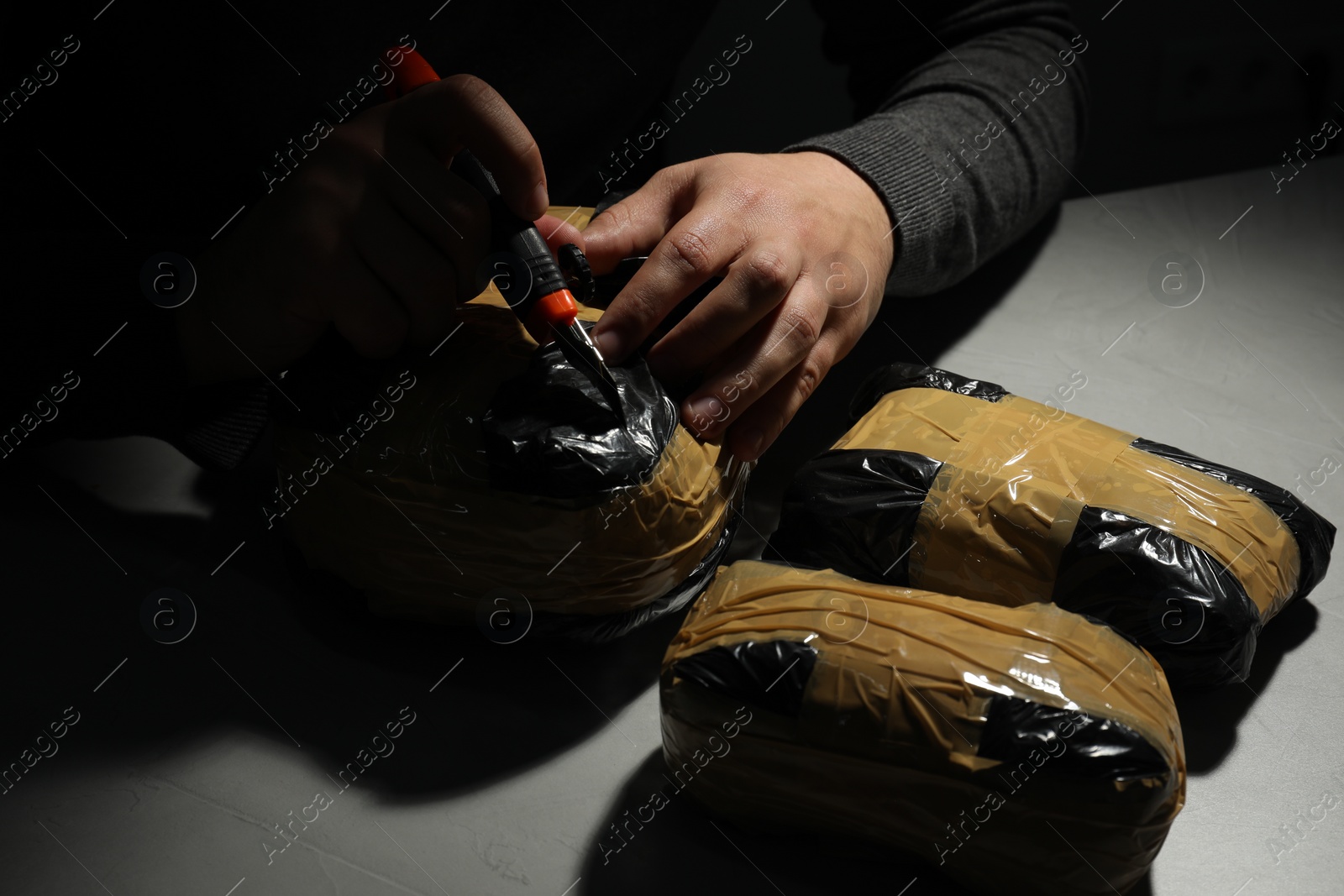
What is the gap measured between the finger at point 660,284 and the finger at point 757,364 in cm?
6

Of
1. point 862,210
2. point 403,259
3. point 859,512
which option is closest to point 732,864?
point 859,512

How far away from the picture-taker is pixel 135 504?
0.92 m

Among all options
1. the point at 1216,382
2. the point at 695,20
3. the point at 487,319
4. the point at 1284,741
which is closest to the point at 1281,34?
the point at 1216,382

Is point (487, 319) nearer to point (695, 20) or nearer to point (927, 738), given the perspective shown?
point (927, 738)

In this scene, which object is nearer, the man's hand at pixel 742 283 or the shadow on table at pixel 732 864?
the shadow on table at pixel 732 864

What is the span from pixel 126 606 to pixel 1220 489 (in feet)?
2.85

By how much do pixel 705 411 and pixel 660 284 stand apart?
10 cm

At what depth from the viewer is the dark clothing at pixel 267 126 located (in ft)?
2.73

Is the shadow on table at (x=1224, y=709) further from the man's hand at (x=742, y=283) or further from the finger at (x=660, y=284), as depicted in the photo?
the finger at (x=660, y=284)

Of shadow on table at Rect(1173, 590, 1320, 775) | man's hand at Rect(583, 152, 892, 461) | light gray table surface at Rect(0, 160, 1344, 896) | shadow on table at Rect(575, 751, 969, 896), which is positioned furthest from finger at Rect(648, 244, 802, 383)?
shadow on table at Rect(1173, 590, 1320, 775)

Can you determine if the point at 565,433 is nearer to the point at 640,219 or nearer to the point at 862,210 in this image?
the point at 640,219

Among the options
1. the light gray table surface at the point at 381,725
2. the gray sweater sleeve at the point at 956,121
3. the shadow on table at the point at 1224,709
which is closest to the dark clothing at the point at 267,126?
the gray sweater sleeve at the point at 956,121

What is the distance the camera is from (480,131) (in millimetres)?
684

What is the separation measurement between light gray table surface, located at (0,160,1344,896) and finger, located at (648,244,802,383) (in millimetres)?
205
